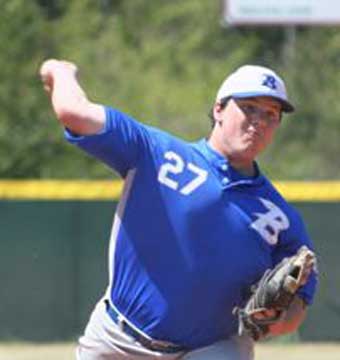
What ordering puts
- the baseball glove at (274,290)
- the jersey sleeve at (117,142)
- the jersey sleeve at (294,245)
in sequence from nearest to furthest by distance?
1. the jersey sleeve at (117,142)
2. the baseball glove at (274,290)
3. the jersey sleeve at (294,245)

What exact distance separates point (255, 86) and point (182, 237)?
1.94ft

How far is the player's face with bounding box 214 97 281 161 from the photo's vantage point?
505cm

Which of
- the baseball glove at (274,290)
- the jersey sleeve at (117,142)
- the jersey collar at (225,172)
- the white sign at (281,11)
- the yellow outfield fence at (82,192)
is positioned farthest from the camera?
the white sign at (281,11)

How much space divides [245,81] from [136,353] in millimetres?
1051

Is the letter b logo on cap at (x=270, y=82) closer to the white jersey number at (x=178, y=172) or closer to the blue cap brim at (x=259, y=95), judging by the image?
the blue cap brim at (x=259, y=95)

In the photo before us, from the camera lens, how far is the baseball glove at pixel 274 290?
5008 mm

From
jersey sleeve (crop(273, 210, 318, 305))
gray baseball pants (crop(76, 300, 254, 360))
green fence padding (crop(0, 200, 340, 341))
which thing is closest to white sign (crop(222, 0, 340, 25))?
green fence padding (crop(0, 200, 340, 341))

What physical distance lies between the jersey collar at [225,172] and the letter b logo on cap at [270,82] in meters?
0.30

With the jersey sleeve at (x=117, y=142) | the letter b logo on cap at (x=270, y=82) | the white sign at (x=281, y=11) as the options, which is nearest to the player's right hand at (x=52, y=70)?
the jersey sleeve at (x=117, y=142)

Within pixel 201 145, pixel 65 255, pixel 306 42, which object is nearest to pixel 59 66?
pixel 201 145

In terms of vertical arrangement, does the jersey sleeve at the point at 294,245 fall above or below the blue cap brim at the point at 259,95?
below

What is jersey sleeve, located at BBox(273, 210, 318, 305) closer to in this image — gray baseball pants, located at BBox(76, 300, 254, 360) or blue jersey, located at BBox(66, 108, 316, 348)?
blue jersey, located at BBox(66, 108, 316, 348)

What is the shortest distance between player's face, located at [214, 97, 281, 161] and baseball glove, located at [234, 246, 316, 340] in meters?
0.42

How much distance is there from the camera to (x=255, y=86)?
→ 16.7 feet
